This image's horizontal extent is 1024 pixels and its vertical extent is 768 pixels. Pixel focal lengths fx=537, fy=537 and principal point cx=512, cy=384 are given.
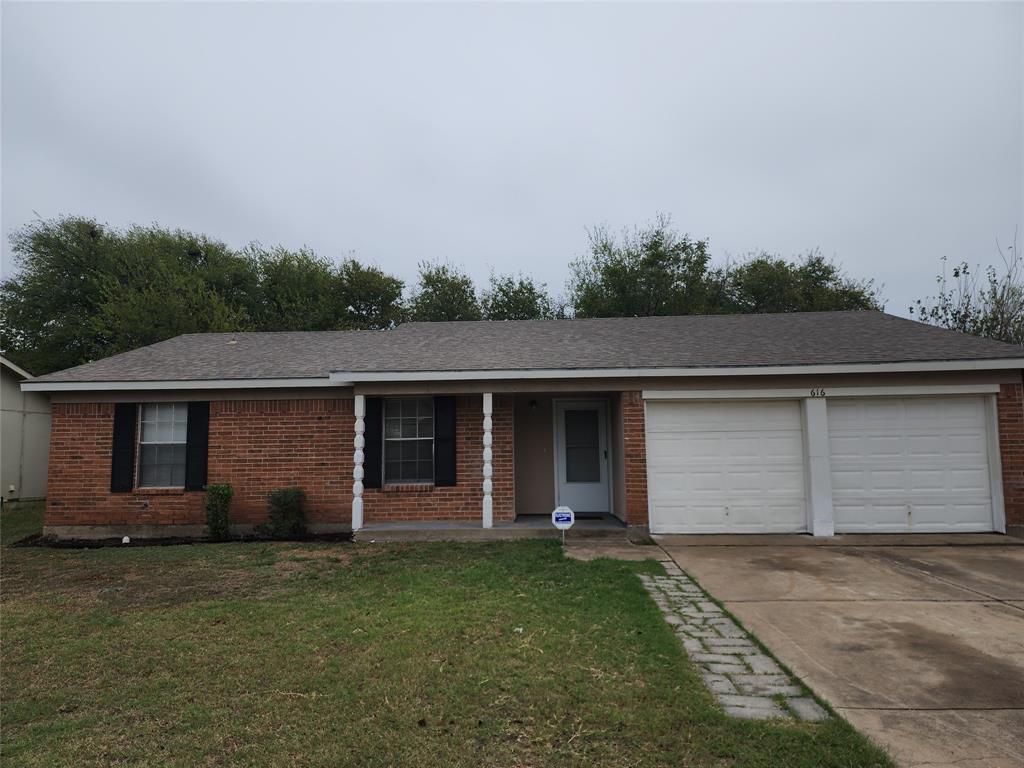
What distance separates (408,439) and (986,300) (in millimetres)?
20443

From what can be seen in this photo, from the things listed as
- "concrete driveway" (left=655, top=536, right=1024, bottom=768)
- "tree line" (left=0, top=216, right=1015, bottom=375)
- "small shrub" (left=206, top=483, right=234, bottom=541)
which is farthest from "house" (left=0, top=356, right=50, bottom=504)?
"concrete driveway" (left=655, top=536, right=1024, bottom=768)

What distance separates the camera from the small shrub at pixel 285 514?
9.02 m

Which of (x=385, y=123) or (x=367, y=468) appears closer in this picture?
(x=367, y=468)

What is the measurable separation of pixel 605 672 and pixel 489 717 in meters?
0.94

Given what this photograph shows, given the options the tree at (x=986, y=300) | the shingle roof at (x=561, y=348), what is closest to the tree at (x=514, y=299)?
the shingle roof at (x=561, y=348)

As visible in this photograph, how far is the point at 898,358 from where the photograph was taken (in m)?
8.37

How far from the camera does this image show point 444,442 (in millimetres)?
9367

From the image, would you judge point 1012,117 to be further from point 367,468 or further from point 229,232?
point 229,232

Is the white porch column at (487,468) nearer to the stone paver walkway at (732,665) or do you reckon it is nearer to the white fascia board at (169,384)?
the white fascia board at (169,384)

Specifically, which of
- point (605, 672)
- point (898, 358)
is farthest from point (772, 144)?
point (605, 672)

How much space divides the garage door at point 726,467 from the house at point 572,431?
30 millimetres

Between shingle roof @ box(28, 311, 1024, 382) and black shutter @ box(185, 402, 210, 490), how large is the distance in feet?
2.05

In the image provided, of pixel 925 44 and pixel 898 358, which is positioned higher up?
pixel 925 44

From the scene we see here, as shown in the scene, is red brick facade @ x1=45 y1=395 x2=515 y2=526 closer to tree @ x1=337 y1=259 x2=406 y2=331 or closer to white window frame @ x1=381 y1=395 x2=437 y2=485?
white window frame @ x1=381 y1=395 x2=437 y2=485
